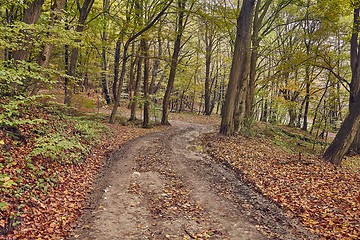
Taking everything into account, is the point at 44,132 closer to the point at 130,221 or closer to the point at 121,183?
the point at 121,183

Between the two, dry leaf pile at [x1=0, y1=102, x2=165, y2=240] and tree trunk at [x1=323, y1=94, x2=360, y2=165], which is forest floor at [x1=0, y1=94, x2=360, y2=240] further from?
tree trunk at [x1=323, y1=94, x2=360, y2=165]

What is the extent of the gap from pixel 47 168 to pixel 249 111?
14.4m

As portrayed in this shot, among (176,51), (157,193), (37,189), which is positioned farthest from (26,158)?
(176,51)

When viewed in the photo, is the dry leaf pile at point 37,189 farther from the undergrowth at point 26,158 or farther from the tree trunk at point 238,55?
the tree trunk at point 238,55

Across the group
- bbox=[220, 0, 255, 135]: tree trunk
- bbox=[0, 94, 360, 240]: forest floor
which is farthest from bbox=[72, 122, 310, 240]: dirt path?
bbox=[220, 0, 255, 135]: tree trunk

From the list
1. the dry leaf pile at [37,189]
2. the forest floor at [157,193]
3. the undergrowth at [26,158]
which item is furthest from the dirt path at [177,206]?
the undergrowth at [26,158]

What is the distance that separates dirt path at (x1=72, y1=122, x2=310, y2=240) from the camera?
505 cm

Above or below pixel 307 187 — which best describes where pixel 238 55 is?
above

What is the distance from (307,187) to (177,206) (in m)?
3.97

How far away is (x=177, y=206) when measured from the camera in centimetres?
611

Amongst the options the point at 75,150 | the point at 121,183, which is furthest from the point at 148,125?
the point at 121,183

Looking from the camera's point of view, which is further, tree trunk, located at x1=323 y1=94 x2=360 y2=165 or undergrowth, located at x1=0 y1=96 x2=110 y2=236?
tree trunk, located at x1=323 y1=94 x2=360 y2=165

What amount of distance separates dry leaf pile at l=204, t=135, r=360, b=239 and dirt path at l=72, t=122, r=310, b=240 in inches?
17.8

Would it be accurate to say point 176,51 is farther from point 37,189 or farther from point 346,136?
point 37,189
